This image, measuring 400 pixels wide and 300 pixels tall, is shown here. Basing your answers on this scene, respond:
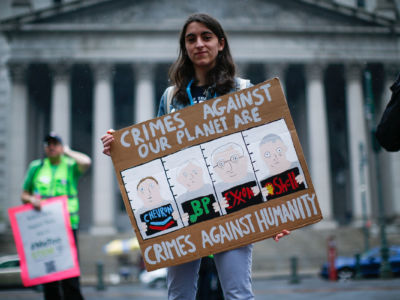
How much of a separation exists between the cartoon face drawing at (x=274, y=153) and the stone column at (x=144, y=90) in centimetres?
3298

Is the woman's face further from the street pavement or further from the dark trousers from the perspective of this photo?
the street pavement

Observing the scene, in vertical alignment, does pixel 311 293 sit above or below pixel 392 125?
below

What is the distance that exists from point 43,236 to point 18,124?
109ft

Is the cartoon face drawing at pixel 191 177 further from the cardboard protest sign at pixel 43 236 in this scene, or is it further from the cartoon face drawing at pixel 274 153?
the cardboard protest sign at pixel 43 236

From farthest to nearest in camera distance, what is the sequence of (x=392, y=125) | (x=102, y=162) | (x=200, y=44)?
(x=102, y=162), (x=200, y=44), (x=392, y=125)

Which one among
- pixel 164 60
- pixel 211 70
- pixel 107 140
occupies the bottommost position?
pixel 107 140

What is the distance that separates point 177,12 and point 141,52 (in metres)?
4.49

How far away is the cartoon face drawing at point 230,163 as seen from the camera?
3295 millimetres

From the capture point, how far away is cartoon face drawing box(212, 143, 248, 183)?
3295 millimetres

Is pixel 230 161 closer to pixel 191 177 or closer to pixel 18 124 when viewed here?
pixel 191 177

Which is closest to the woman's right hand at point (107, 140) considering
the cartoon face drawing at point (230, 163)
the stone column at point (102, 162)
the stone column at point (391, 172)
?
the cartoon face drawing at point (230, 163)

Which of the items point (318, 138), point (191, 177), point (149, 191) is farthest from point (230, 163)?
point (318, 138)

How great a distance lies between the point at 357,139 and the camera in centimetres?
3688

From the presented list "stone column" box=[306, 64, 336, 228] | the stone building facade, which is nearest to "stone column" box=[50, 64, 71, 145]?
the stone building facade
